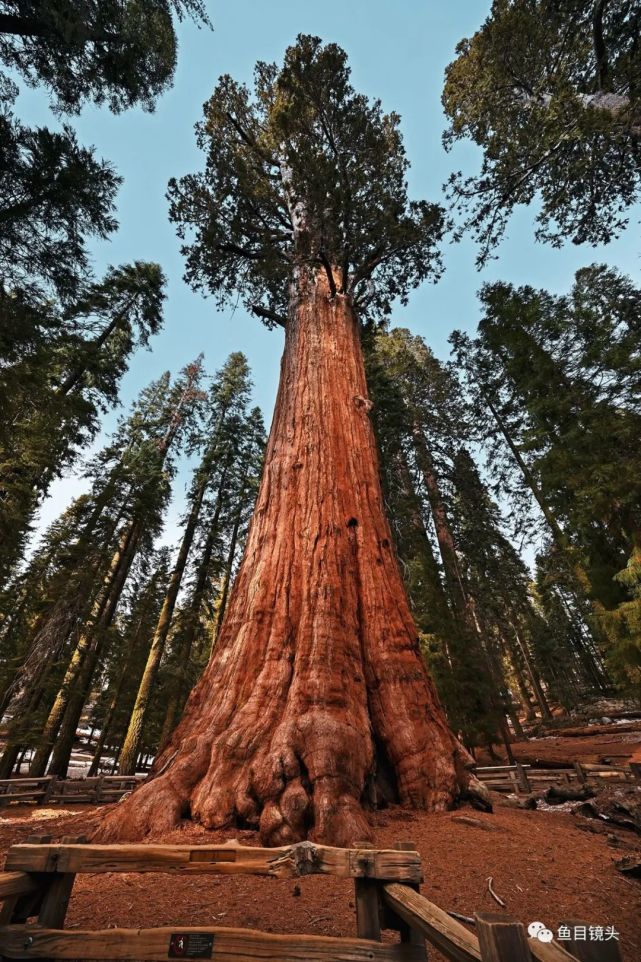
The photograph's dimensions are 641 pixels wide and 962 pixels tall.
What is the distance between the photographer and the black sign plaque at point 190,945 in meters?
1.83

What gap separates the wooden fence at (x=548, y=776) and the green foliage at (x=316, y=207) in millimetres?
10941

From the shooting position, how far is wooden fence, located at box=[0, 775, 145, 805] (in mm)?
10109

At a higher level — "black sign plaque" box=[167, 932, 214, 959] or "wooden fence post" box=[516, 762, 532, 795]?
"wooden fence post" box=[516, 762, 532, 795]

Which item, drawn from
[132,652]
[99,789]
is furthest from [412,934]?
[132,652]

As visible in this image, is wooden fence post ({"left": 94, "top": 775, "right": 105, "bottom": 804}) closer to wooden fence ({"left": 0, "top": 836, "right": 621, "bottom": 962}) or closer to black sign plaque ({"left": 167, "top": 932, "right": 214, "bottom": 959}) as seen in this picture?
wooden fence ({"left": 0, "top": 836, "right": 621, "bottom": 962})

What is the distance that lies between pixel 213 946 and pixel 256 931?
193 mm

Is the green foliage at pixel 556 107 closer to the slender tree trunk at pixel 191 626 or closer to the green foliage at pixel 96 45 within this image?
the green foliage at pixel 96 45

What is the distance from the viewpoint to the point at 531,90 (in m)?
11.7

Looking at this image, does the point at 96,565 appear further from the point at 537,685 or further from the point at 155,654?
the point at 537,685

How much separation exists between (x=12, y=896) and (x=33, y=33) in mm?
11930

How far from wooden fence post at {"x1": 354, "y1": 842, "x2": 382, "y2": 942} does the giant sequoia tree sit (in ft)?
5.19

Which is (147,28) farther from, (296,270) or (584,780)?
(584,780)

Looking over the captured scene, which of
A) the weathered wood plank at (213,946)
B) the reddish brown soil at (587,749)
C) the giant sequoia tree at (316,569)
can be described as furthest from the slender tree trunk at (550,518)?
the weathered wood plank at (213,946)

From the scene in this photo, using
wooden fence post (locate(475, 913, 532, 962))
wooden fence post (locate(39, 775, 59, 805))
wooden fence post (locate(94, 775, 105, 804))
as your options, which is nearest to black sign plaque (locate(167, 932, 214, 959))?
wooden fence post (locate(475, 913, 532, 962))
